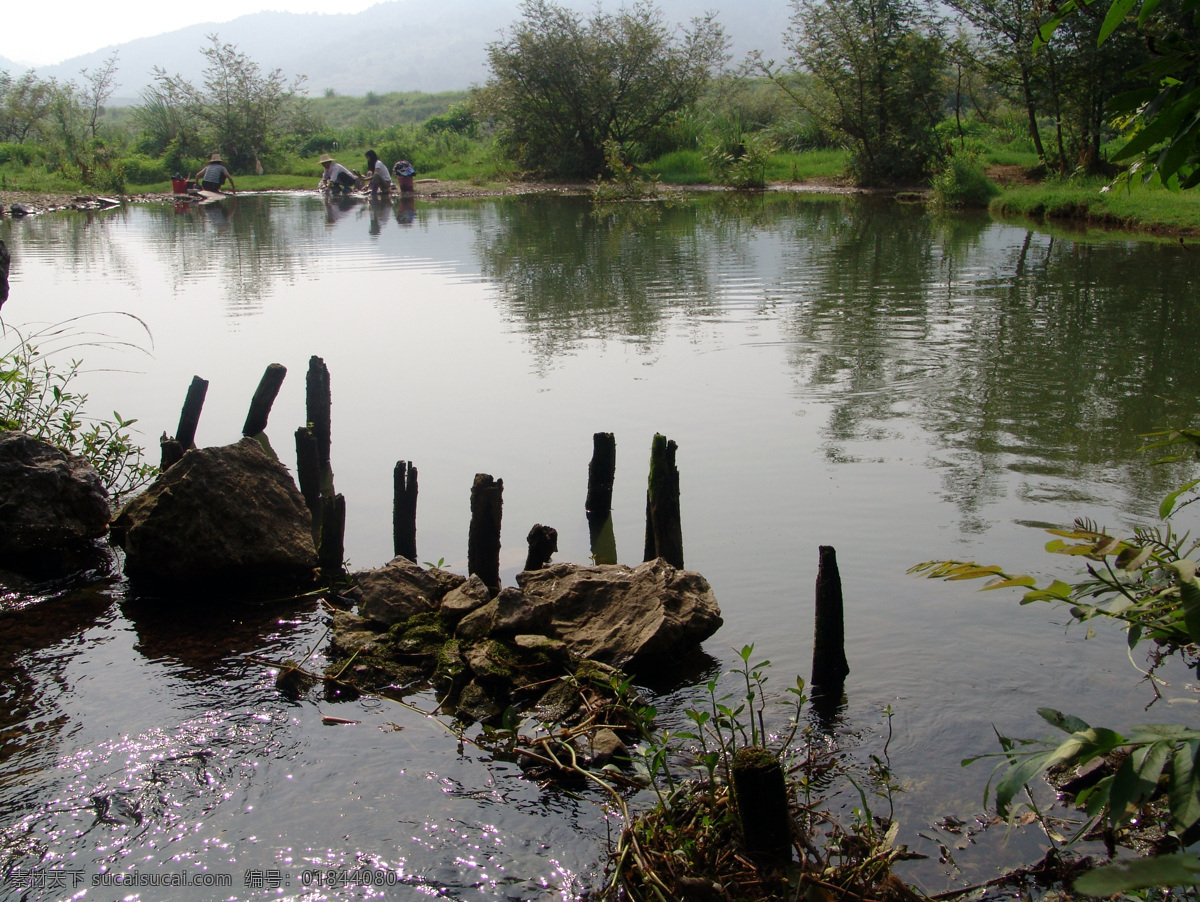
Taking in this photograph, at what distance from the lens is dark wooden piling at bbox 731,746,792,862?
11.0 ft

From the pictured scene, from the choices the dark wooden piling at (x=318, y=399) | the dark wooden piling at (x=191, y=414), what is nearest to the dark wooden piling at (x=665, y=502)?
the dark wooden piling at (x=318, y=399)

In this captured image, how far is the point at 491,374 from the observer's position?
465 inches

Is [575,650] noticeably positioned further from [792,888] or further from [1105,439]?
[1105,439]

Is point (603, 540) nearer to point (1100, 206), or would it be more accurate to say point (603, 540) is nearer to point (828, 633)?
point (828, 633)

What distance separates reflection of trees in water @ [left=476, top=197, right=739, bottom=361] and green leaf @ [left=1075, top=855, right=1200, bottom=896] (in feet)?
37.8

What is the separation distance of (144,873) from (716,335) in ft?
35.1

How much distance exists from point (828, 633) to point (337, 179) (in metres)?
40.3

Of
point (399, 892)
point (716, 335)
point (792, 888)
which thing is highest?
point (716, 335)

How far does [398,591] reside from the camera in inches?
232

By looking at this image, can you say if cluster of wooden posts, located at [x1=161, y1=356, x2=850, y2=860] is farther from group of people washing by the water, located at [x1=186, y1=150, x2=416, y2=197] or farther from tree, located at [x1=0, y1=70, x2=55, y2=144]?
tree, located at [x1=0, y1=70, x2=55, y2=144]

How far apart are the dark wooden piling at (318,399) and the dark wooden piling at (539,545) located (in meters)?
2.54

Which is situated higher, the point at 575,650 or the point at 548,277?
the point at 548,277

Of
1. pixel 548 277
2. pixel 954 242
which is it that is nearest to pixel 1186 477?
pixel 548 277

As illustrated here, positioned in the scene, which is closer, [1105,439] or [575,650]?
[575,650]
